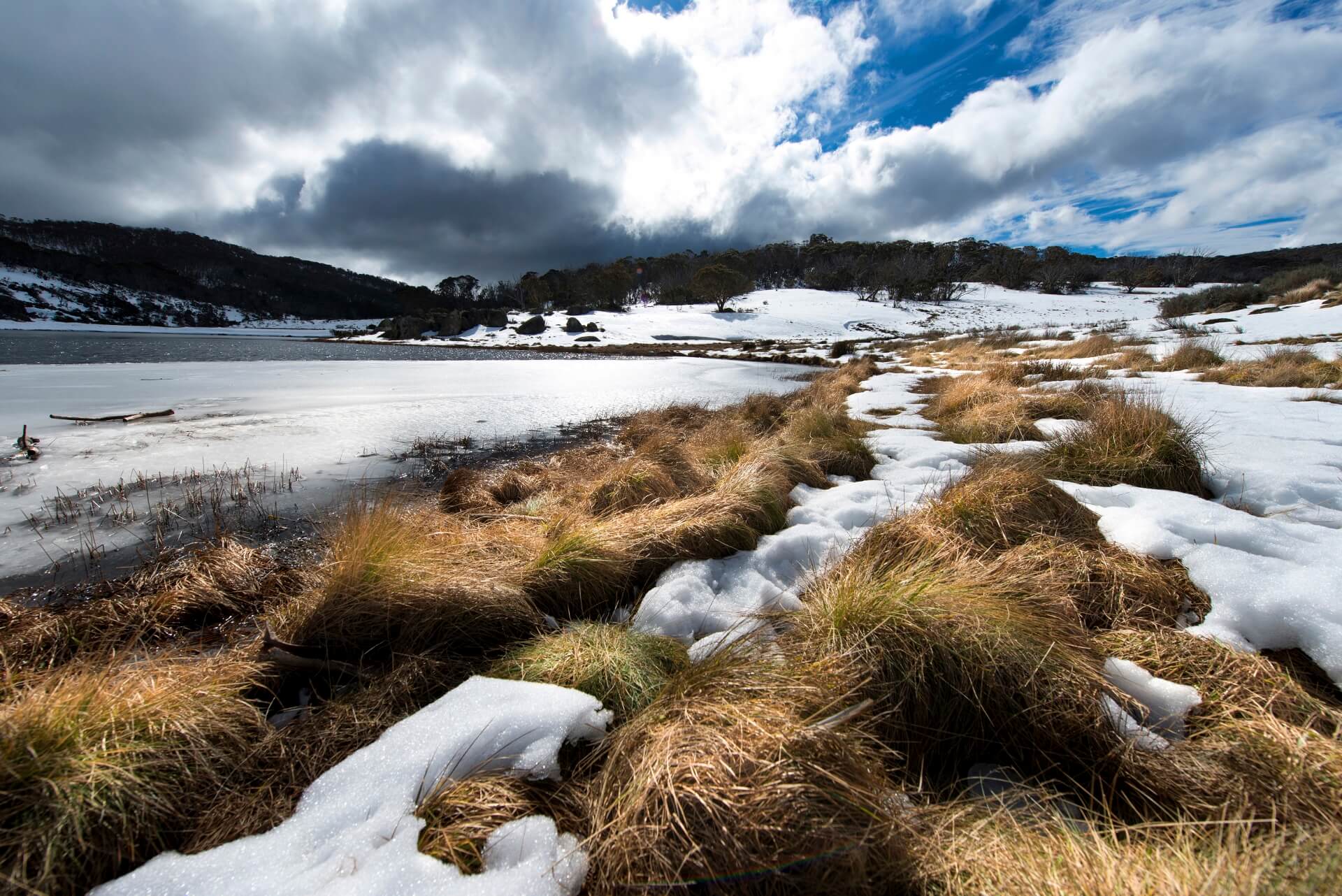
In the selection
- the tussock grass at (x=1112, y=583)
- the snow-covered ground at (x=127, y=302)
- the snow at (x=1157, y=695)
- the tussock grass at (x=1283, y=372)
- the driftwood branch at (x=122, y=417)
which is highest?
the snow-covered ground at (x=127, y=302)

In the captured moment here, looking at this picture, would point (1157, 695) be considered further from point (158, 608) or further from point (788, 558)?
point (158, 608)

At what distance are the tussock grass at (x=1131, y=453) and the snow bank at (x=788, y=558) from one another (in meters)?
0.78

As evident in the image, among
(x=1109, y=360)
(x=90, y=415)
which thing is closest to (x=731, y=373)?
(x=1109, y=360)

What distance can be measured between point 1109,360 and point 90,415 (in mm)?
20100

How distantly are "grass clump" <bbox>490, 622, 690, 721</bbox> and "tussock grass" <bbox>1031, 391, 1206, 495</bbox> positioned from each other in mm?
3481

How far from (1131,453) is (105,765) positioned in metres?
6.10

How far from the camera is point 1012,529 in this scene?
3.15 metres

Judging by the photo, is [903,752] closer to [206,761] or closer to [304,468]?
[206,761]

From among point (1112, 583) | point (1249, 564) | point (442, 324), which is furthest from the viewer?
point (442, 324)

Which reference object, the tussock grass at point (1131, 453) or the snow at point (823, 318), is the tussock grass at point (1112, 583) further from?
the snow at point (823, 318)

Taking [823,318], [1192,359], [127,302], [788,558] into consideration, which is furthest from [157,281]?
[1192,359]

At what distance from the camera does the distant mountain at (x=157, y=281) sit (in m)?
92.8

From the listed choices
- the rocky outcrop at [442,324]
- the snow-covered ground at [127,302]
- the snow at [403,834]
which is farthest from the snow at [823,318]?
the snow-covered ground at [127,302]

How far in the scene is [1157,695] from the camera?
1.81 metres
